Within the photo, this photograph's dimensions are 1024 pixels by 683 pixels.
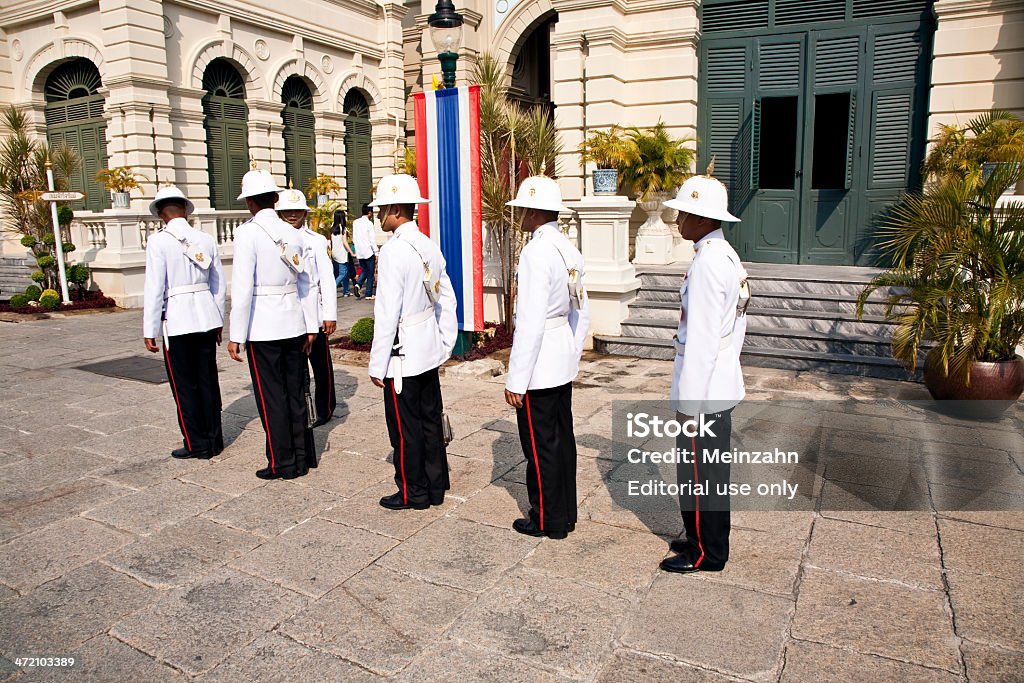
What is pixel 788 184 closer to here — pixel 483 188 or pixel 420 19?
pixel 483 188

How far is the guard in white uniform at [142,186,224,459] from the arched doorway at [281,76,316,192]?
47.6 feet

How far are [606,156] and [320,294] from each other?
5809 mm

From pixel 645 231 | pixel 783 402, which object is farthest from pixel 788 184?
pixel 783 402

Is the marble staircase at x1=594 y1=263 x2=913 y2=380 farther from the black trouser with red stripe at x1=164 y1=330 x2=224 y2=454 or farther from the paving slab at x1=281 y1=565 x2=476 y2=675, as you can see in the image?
the paving slab at x1=281 y1=565 x2=476 y2=675

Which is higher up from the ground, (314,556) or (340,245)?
(340,245)

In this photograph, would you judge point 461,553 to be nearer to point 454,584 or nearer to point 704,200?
point 454,584

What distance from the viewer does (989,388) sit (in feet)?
20.7

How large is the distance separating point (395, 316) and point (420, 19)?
17393 millimetres

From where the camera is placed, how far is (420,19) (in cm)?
1981

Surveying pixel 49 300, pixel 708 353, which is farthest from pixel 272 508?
pixel 49 300

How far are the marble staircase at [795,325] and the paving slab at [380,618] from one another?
5.76 metres

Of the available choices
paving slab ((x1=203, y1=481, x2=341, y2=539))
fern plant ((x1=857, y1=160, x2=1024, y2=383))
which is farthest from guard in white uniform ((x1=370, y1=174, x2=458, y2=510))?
fern plant ((x1=857, y1=160, x2=1024, y2=383))

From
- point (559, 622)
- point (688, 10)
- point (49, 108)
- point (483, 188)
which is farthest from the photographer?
point (49, 108)

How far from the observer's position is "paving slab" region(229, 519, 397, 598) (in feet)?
12.7
